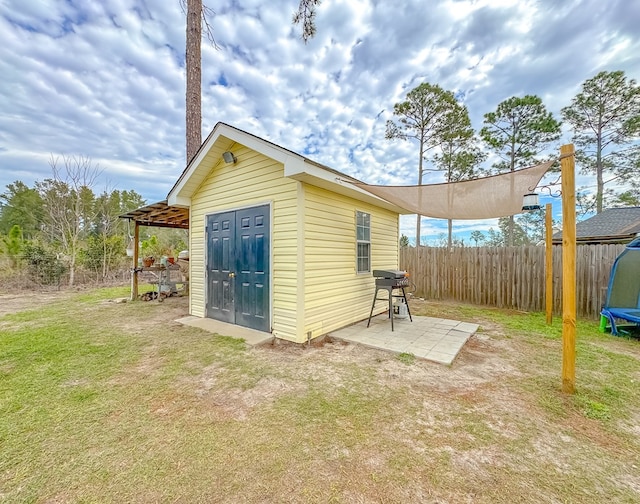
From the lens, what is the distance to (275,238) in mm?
4414

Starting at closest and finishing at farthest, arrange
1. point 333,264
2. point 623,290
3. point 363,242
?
point 333,264 < point 623,290 < point 363,242

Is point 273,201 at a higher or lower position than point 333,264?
higher

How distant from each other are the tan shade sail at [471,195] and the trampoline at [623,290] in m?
2.80

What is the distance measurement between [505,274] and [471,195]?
15.2 feet

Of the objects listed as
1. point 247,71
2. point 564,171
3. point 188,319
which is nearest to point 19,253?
point 188,319

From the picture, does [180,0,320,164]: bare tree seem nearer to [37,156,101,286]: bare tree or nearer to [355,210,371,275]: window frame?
[355,210,371,275]: window frame

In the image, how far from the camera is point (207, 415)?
7.71ft

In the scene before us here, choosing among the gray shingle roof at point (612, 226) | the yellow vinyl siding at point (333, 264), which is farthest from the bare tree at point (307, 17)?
the gray shingle roof at point (612, 226)

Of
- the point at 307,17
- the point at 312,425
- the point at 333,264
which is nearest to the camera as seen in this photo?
the point at 312,425

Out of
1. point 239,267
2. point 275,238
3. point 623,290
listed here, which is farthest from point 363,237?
point 623,290

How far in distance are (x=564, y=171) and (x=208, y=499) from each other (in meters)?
3.96

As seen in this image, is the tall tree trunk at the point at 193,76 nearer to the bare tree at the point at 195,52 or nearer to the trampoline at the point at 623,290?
the bare tree at the point at 195,52

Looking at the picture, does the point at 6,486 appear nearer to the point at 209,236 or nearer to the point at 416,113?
the point at 209,236

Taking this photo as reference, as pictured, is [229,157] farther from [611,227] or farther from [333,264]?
[611,227]
